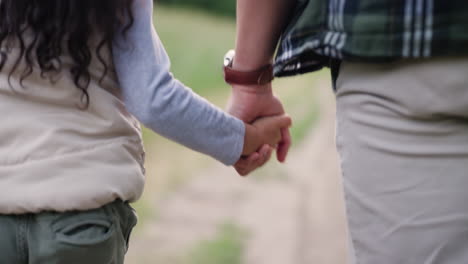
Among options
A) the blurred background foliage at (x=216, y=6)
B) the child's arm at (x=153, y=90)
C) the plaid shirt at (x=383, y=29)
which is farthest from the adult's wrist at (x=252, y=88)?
the blurred background foliage at (x=216, y=6)

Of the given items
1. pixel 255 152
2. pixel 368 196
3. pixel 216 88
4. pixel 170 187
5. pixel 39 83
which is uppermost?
pixel 39 83

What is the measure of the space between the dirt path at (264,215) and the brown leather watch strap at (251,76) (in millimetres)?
2082

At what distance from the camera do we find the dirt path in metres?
3.96

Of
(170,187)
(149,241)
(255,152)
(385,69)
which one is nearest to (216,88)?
(170,187)

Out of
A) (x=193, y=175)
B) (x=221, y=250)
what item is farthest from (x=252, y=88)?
(x=193, y=175)

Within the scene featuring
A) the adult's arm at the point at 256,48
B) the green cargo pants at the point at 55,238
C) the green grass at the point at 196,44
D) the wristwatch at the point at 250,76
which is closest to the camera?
the green cargo pants at the point at 55,238

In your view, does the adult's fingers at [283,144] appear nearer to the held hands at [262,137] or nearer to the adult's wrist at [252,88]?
the held hands at [262,137]

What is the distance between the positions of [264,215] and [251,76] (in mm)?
2762

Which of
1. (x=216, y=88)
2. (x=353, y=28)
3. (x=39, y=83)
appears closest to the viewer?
(x=353, y=28)

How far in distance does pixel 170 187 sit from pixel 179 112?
332cm

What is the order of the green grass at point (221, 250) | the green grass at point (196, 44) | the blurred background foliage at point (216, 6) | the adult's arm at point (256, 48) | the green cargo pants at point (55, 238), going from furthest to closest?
the blurred background foliage at point (216, 6) → the green grass at point (196, 44) → the green grass at point (221, 250) → the adult's arm at point (256, 48) → the green cargo pants at point (55, 238)

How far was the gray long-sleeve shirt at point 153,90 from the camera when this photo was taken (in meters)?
1.52

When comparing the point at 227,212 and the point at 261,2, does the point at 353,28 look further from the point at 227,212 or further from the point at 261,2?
the point at 227,212

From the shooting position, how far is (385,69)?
1339 mm
